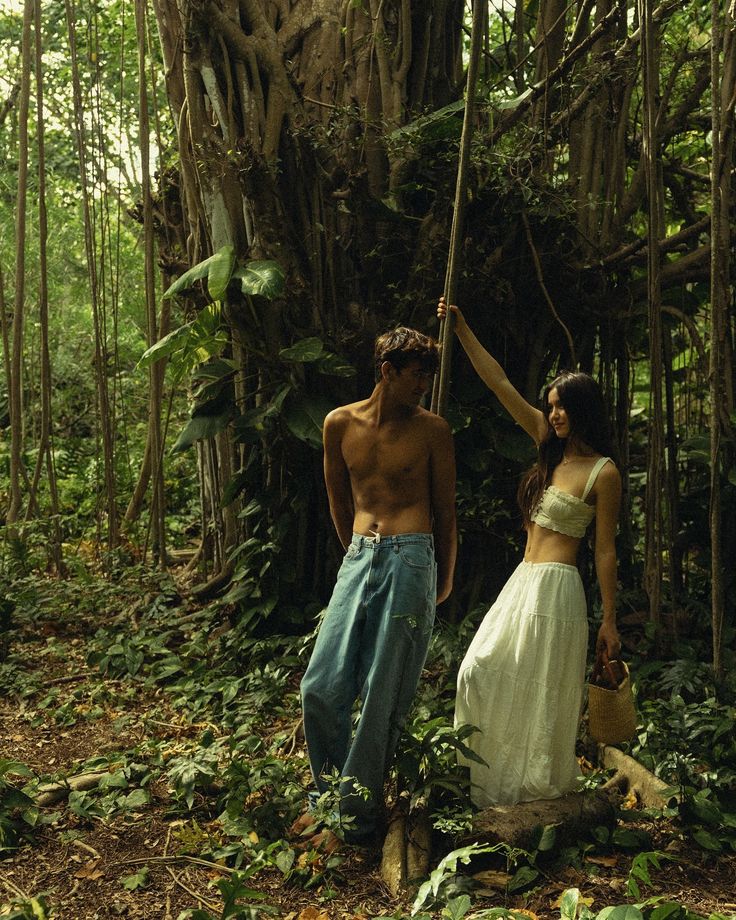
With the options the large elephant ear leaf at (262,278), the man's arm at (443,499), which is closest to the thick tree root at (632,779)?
the man's arm at (443,499)

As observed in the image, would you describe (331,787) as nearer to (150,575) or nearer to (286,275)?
(286,275)

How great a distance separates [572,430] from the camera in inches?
121

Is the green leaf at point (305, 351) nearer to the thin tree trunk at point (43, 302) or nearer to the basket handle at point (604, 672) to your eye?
the thin tree trunk at point (43, 302)

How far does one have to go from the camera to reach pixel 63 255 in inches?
391

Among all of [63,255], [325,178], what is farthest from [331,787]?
[63,255]

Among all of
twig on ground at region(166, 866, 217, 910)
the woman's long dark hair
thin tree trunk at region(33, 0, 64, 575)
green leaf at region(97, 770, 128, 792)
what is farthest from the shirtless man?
thin tree trunk at region(33, 0, 64, 575)

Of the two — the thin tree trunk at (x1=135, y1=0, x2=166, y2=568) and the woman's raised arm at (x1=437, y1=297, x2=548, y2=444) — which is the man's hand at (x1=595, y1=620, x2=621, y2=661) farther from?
the thin tree trunk at (x1=135, y1=0, x2=166, y2=568)

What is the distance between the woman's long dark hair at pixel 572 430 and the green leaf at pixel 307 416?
5.26 ft

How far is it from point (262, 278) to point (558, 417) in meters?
1.95

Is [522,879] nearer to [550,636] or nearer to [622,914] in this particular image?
[622,914]

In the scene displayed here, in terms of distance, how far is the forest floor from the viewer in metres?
2.70

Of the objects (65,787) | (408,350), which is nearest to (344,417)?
(408,350)

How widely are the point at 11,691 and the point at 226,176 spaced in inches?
107

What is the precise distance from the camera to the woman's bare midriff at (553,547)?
3102 mm
